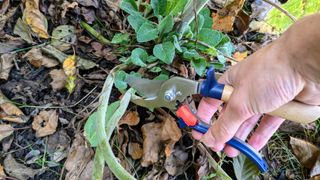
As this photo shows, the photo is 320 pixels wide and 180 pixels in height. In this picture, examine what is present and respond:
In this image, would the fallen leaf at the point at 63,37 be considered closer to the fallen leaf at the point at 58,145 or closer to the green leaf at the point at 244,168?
the fallen leaf at the point at 58,145

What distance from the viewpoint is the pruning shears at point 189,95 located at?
98 cm

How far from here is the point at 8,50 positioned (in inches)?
52.9

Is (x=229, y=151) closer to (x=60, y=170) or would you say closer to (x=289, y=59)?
(x=289, y=59)

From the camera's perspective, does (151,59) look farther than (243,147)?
Yes

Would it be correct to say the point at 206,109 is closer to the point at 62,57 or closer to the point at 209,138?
the point at 209,138

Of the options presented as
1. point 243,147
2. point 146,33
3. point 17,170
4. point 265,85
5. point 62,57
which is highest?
point 265,85

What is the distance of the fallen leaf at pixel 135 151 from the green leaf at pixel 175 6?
0.38 meters

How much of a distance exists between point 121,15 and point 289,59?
66 centimetres

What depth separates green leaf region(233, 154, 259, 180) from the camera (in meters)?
1.26

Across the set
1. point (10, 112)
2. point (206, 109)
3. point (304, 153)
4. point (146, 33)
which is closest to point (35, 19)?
point (10, 112)

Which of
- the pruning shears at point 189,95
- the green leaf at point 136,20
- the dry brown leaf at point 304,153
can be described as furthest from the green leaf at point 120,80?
the dry brown leaf at point 304,153

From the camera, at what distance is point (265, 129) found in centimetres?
117

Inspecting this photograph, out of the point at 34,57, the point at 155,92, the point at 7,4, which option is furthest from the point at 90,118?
the point at 7,4

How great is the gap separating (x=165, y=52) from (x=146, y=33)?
70mm
